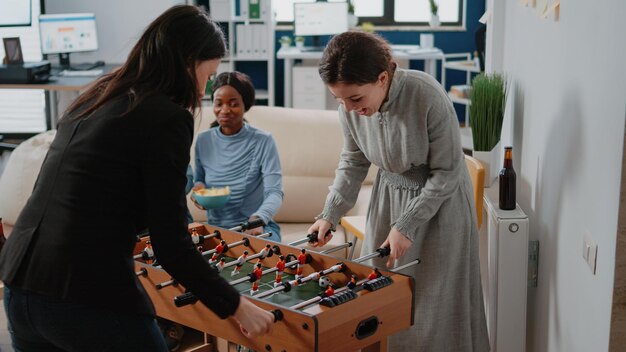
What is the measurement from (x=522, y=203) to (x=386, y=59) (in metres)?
1.12

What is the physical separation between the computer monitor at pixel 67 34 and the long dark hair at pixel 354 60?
16.6ft

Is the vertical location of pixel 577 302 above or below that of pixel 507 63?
below

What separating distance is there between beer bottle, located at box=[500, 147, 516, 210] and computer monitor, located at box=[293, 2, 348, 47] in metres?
5.23

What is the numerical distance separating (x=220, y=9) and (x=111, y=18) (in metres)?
0.94

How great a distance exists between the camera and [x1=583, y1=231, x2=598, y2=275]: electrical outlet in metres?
2.08

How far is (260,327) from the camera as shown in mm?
1899

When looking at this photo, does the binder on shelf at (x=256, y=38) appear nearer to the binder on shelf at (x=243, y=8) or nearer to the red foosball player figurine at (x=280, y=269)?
the binder on shelf at (x=243, y=8)

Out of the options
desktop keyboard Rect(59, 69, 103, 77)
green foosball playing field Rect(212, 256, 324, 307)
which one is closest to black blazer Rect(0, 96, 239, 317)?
green foosball playing field Rect(212, 256, 324, 307)

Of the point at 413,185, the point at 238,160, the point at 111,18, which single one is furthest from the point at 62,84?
the point at 413,185

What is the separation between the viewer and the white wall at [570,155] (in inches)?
77.5

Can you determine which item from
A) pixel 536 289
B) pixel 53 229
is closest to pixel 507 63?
pixel 536 289

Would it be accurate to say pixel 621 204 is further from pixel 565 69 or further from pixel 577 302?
pixel 565 69

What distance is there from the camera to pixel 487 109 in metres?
3.27

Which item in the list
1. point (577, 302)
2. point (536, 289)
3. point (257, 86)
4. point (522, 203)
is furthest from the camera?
point (257, 86)
